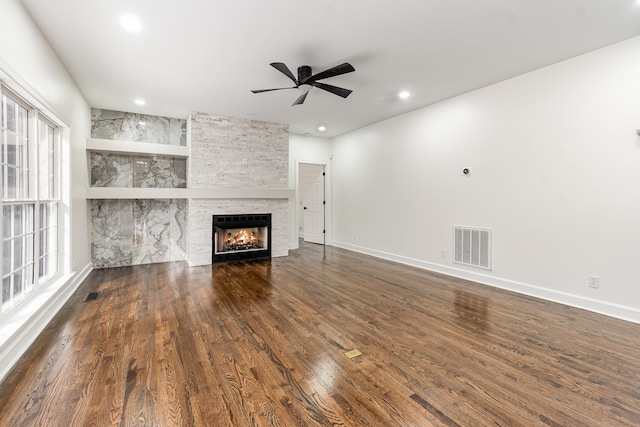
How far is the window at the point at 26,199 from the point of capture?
2512 mm

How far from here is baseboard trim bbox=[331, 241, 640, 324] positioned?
311cm

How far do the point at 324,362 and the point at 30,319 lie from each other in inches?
99.9

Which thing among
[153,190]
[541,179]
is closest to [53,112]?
[153,190]

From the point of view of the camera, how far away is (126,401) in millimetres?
1811

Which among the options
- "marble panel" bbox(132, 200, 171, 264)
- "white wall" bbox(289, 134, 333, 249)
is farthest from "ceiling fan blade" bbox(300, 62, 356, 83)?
"marble panel" bbox(132, 200, 171, 264)

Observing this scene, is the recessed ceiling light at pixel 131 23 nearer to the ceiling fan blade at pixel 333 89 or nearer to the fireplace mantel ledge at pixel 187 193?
the ceiling fan blade at pixel 333 89

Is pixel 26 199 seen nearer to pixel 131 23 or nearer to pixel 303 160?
pixel 131 23

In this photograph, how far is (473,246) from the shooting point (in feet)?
14.9

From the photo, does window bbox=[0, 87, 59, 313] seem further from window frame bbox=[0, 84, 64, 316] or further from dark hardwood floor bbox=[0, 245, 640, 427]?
dark hardwood floor bbox=[0, 245, 640, 427]

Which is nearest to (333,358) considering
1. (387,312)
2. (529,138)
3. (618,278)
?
(387,312)

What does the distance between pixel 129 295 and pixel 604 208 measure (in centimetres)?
577

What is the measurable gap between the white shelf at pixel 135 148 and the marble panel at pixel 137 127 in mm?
448

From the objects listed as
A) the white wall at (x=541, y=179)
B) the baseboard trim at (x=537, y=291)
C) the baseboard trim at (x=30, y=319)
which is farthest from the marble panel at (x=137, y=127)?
the baseboard trim at (x=537, y=291)

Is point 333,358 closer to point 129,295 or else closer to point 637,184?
point 129,295
